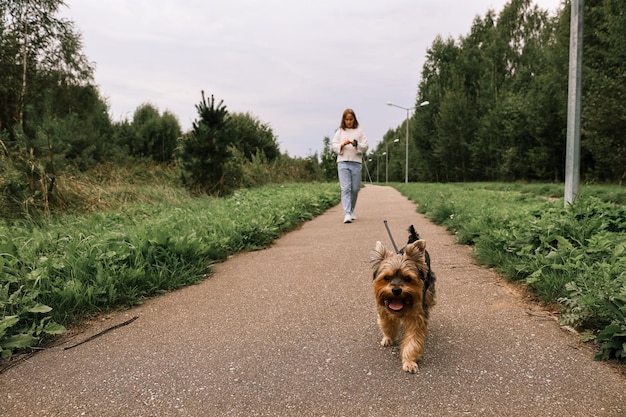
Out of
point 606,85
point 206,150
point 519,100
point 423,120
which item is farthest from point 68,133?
point 423,120

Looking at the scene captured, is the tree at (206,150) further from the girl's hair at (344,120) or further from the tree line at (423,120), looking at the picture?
the girl's hair at (344,120)

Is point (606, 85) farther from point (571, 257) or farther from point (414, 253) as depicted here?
point (414, 253)

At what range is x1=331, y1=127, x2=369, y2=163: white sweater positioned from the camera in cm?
942

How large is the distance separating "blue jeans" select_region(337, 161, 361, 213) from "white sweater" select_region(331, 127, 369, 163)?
0.14 meters

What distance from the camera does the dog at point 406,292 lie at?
274cm

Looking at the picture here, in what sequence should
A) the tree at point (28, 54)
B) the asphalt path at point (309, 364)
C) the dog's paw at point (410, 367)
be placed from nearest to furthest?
the asphalt path at point (309, 364) < the dog's paw at point (410, 367) < the tree at point (28, 54)

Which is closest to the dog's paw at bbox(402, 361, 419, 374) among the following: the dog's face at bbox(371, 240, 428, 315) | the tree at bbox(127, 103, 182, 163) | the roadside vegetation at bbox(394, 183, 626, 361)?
the dog's face at bbox(371, 240, 428, 315)

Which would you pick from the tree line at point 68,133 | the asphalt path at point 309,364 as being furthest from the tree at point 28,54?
the asphalt path at point 309,364

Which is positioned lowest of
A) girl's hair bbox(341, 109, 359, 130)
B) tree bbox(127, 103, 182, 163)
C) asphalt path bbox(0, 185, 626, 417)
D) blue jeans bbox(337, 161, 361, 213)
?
asphalt path bbox(0, 185, 626, 417)

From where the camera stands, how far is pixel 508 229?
5715 millimetres

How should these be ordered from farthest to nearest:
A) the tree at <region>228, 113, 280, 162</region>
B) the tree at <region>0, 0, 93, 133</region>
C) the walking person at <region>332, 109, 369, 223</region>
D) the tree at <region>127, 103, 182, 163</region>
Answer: the tree at <region>228, 113, 280, 162</region>, the tree at <region>127, 103, 182, 163</region>, the tree at <region>0, 0, 93, 133</region>, the walking person at <region>332, 109, 369, 223</region>

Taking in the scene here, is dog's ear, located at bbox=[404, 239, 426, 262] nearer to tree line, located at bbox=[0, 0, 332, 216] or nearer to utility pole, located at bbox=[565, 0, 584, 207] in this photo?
utility pole, located at bbox=[565, 0, 584, 207]

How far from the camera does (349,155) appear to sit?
30.9 ft

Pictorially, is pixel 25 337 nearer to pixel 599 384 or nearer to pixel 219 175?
pixel 599 384
